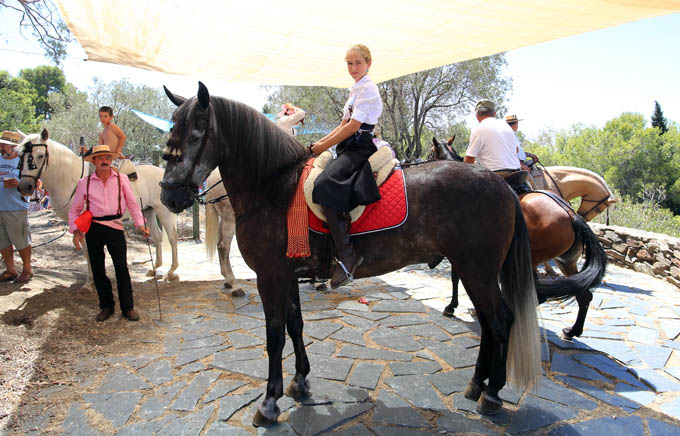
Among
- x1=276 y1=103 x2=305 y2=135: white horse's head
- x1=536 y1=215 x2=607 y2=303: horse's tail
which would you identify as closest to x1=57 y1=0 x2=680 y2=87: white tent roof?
x1=276 y1=103 x2=305 y2=135: white horse's head

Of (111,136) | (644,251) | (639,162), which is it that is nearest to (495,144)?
(644,251)

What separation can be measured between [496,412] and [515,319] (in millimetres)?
705

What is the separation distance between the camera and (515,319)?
2.87 metres

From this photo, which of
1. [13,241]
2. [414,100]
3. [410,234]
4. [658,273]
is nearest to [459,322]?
[410,234]

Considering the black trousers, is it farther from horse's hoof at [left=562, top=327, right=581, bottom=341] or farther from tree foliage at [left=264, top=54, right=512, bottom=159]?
tree foliage at [left=264, top=54, right=512, bottom=159]

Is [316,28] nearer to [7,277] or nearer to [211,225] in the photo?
[211,225]

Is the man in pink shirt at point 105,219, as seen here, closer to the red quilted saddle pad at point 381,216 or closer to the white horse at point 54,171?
the white horse at point 54,171

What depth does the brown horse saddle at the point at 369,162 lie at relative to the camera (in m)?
2.62

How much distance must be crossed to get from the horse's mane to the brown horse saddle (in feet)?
0.50

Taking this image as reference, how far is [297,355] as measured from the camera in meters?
3.08

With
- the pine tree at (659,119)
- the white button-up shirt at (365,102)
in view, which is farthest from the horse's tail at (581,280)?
the pine tree at (659,119)

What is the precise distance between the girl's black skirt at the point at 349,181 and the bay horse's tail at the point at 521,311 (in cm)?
121

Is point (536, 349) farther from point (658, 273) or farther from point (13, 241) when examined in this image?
point (13, 241)

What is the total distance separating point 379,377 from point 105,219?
3.61 m
